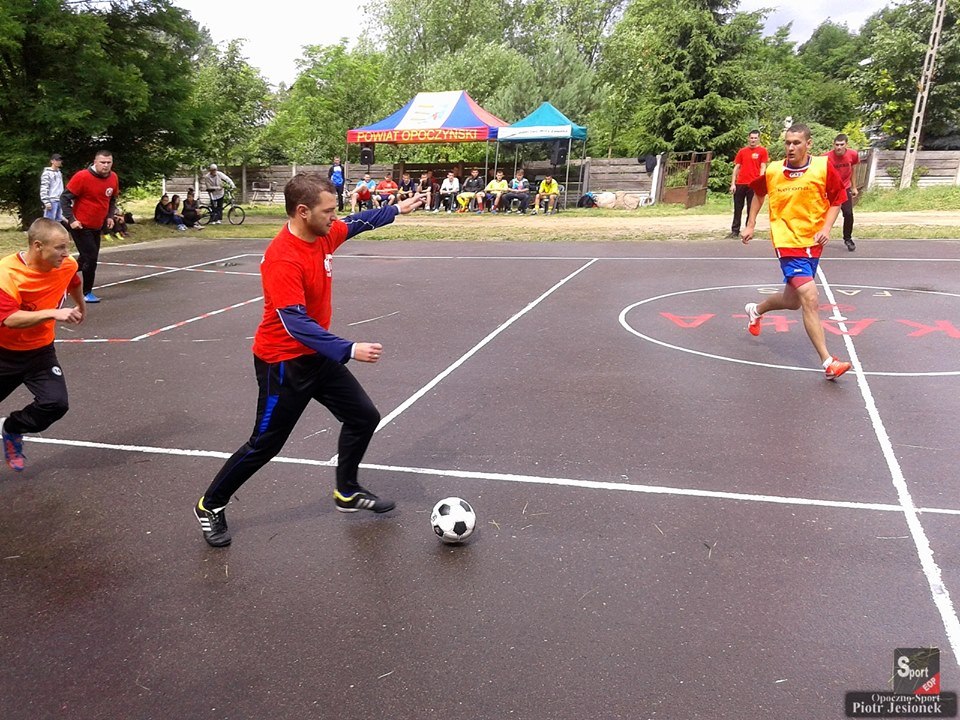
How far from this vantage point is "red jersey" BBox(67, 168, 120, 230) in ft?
33.9

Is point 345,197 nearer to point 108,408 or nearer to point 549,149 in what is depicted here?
point 549,149

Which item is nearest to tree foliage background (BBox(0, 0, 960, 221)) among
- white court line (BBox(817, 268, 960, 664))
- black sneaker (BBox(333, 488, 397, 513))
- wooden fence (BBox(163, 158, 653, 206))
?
A: wooden fence (BBox(163, 158, 653, 206))

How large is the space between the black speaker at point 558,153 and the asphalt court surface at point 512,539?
67.7ft

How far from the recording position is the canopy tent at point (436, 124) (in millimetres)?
26266

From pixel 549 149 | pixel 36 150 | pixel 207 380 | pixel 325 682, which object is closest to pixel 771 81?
pixel 549 149

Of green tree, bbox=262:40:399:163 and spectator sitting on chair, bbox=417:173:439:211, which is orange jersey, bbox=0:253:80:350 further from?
green tree, bbox=262:40:399:163

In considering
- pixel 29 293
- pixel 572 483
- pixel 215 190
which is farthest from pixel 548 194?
pixel 29 293

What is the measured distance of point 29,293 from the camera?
4.74 m

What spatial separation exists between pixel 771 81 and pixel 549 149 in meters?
26.0

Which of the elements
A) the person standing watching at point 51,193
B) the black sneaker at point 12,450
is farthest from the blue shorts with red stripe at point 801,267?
the person standing watching at point 51,193

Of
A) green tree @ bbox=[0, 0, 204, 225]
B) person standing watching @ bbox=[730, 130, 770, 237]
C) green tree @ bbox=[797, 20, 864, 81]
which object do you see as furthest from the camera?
green tree @ bbox=[797, 20, 864, 81]

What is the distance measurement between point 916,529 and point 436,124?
25.0 m

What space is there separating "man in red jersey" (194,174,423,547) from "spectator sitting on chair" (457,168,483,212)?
23.1 m

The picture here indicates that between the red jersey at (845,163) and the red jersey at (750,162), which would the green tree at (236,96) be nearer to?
the red jersey at (750,162)
